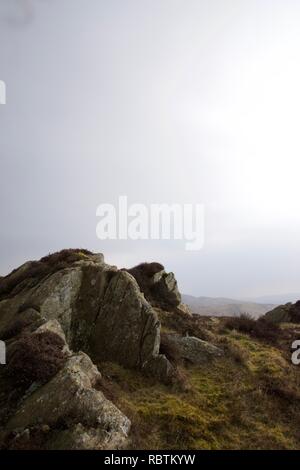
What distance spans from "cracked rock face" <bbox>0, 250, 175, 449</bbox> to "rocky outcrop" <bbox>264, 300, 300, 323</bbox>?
28.4m

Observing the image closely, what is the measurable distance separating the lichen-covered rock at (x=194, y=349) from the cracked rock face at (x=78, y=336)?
3111mm

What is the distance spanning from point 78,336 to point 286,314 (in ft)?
105

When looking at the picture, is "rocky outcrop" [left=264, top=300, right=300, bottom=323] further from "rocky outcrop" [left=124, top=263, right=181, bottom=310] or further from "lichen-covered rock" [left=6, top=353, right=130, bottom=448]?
"lichen-covered rock" [left=6, top=353, right=130, bottom=448]

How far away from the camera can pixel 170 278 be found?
3769cm

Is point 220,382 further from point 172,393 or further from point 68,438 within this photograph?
point 68,438

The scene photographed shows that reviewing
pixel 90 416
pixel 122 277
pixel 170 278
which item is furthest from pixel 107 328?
pixel 170 278

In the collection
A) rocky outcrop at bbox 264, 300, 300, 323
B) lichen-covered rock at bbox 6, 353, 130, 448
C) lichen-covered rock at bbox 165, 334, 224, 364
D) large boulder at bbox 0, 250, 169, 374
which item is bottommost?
rocky outcrop at bbox 264, 300, 300, 323

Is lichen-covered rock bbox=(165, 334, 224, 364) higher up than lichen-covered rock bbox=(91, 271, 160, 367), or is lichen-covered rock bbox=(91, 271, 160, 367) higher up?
lichen-covered rock bbox=(91, 271, 160, 367)

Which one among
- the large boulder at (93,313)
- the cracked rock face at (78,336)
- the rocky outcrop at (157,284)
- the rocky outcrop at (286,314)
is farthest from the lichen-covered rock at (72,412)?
the rocky outcrop at (286,314)

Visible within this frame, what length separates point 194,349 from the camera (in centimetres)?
2266

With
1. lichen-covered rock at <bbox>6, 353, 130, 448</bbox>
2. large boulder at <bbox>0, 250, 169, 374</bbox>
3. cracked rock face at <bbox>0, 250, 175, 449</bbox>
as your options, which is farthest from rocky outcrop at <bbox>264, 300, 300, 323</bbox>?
lichen-covered rock at <bbox>6, 353, 130, 448</bbox>

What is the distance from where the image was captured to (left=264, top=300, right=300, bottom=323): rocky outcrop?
43469mm

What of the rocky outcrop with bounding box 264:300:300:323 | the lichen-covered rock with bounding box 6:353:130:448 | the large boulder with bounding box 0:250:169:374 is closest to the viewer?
the lichen-covered rock with bounding box 6:353:130:448

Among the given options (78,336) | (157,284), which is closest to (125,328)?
(78,336)
